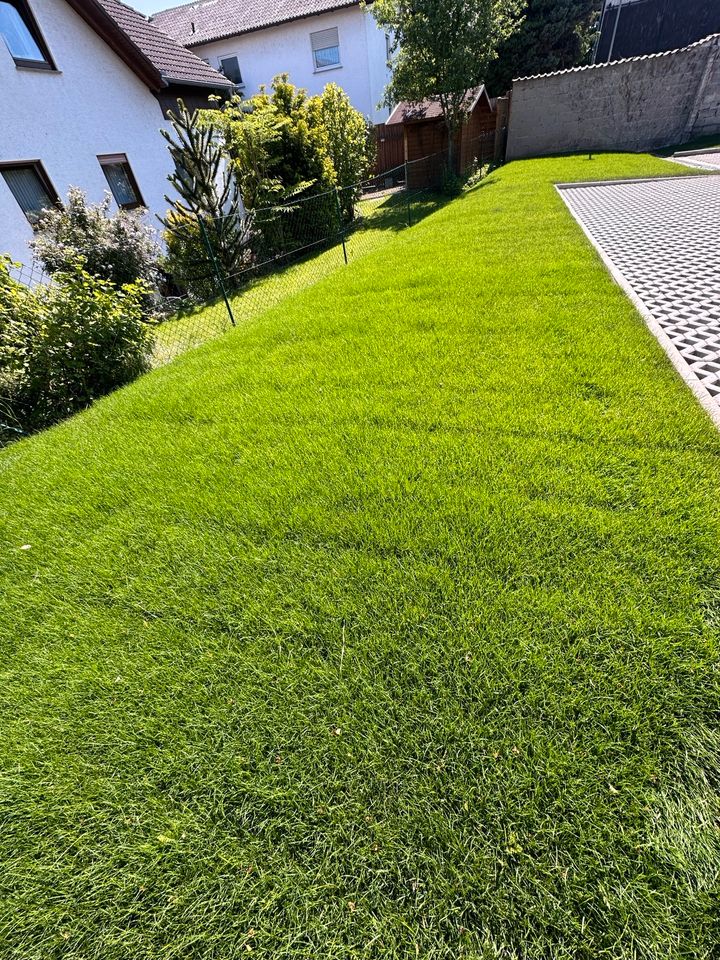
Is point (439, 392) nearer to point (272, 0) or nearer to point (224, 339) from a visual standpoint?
point (224, 339)

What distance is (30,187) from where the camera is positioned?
8227mm

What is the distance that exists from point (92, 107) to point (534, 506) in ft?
41.1

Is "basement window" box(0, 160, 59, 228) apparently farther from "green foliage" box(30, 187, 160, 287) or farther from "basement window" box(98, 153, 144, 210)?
"basement window" box(98, 153, 144, 210)

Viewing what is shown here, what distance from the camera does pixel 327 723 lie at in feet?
5.83

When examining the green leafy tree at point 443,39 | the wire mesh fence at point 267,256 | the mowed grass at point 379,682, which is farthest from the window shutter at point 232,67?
the mowed grass at point 379,682

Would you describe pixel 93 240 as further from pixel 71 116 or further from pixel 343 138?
pixel 343 138

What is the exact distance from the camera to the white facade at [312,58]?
1802cm

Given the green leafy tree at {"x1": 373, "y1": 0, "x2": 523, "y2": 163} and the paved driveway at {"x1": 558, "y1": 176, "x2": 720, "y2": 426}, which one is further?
the green leafy tree at {"x1": 373, "y1": 0, "x2": 523, "y2": 163}

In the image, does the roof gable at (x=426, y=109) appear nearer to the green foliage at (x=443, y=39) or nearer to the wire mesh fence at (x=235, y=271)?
the green foliage at (x=443, y=39)

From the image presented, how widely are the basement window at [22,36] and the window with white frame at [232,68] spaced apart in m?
16.1

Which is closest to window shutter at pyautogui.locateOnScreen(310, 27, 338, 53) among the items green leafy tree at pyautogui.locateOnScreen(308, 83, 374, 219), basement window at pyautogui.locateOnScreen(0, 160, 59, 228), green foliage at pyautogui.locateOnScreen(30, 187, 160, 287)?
green leafy tree at pyautogui.locateOnScreen(308, 83, 374, 219)

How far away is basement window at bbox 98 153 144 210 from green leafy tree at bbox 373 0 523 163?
8519mm

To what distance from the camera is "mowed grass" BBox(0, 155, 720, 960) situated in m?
1.35

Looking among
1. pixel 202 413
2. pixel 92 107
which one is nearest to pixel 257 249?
pixel 92 107
